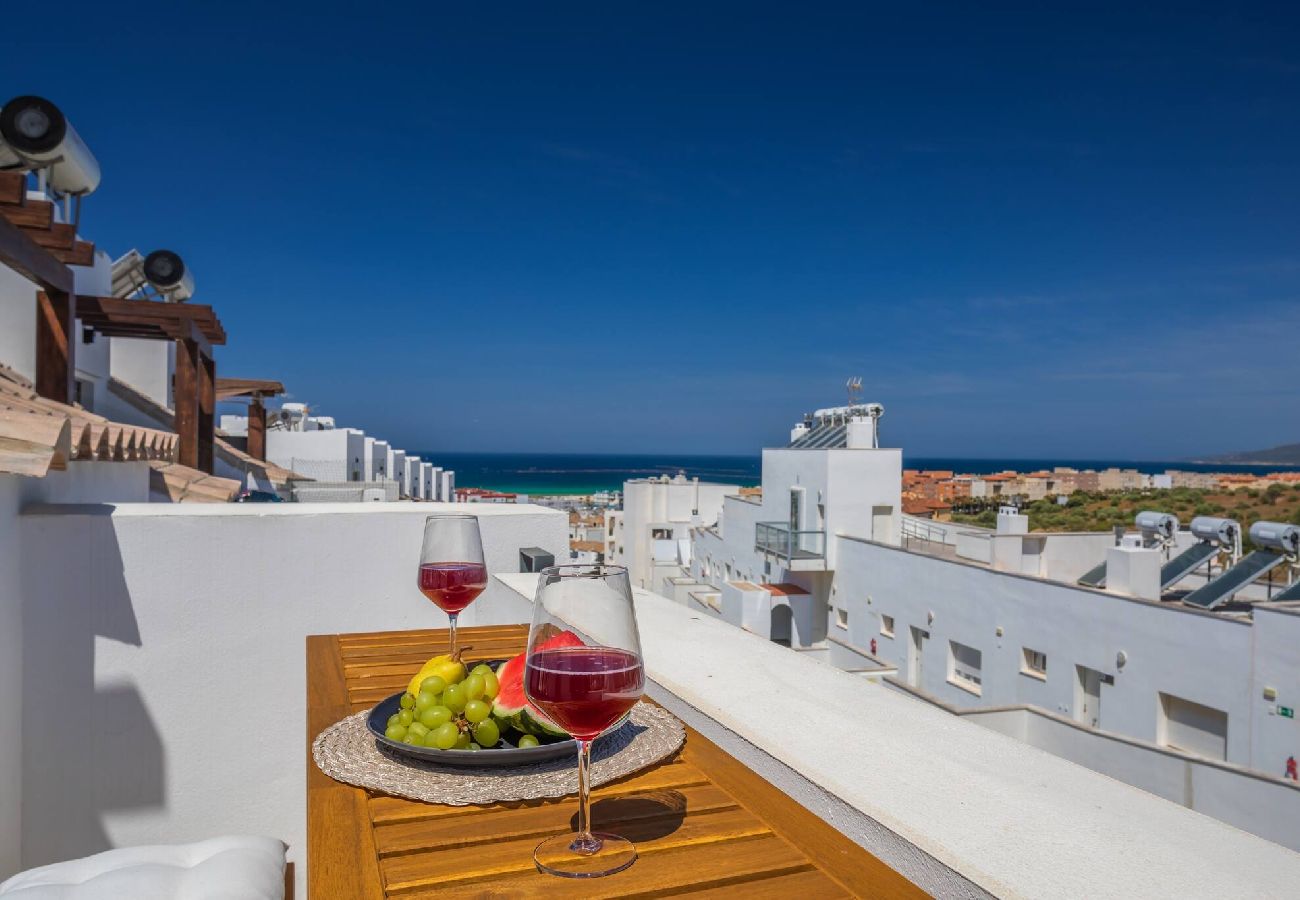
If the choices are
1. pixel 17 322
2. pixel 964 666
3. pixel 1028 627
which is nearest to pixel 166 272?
pixel 17 322

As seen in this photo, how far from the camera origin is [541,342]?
89938mm

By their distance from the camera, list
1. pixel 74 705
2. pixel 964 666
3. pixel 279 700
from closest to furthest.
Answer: pixel 74 705 < pixel 279 700 < pixel 964 666

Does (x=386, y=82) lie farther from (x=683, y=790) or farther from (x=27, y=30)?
(x=683, y=790)

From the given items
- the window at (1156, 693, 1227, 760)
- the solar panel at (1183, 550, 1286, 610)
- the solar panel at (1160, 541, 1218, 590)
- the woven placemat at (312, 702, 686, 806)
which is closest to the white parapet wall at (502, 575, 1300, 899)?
the woven placemat at (312, 702, 686, 806)

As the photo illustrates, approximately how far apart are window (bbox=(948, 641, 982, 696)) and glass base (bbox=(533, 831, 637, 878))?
12906 millimetres

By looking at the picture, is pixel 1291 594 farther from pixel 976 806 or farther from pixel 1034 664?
pixel 976 806

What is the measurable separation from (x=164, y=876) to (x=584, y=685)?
153 cm

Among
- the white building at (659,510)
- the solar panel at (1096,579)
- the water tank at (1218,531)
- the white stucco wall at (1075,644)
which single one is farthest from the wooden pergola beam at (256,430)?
the white building at (659,510)

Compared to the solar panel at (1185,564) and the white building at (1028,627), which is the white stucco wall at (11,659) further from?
the solar panel at (1185,564)

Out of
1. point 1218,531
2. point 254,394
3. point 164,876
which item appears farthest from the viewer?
point 254,394

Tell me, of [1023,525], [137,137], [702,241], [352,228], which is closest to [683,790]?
[1023,525]

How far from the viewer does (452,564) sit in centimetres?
190

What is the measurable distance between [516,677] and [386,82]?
1234 inches

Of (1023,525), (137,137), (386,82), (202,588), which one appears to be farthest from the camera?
(386,82)
